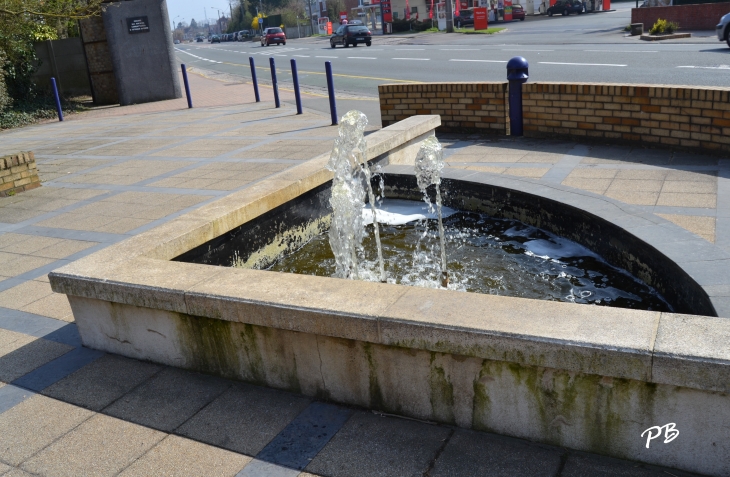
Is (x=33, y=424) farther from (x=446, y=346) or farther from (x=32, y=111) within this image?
(x=32, y=111)

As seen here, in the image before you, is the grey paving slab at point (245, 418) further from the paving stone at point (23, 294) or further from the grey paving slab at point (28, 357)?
the paving stone at point (23, 294)

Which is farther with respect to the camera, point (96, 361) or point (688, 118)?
point (688, 118)

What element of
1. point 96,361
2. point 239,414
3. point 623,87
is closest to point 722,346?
point 239,414

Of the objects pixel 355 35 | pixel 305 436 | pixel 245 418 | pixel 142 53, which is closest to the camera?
pixel 305 436

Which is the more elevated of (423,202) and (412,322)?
(412,322)

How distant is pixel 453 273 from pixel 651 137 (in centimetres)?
423

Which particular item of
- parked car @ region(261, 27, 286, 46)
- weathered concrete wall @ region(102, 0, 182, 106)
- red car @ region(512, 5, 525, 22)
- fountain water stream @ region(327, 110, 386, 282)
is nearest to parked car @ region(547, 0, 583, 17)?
red car @ region(512, 5, 525, 22)

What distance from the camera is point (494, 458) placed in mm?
2846

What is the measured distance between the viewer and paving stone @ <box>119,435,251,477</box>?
9.62ft

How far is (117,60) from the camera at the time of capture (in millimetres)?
20641

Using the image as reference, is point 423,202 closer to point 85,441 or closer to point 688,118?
point 688,118

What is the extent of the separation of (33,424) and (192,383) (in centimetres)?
81

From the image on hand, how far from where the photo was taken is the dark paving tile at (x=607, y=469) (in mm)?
2686

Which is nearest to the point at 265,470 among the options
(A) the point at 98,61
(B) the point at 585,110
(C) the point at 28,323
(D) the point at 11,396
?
(D) the point at 11,396
